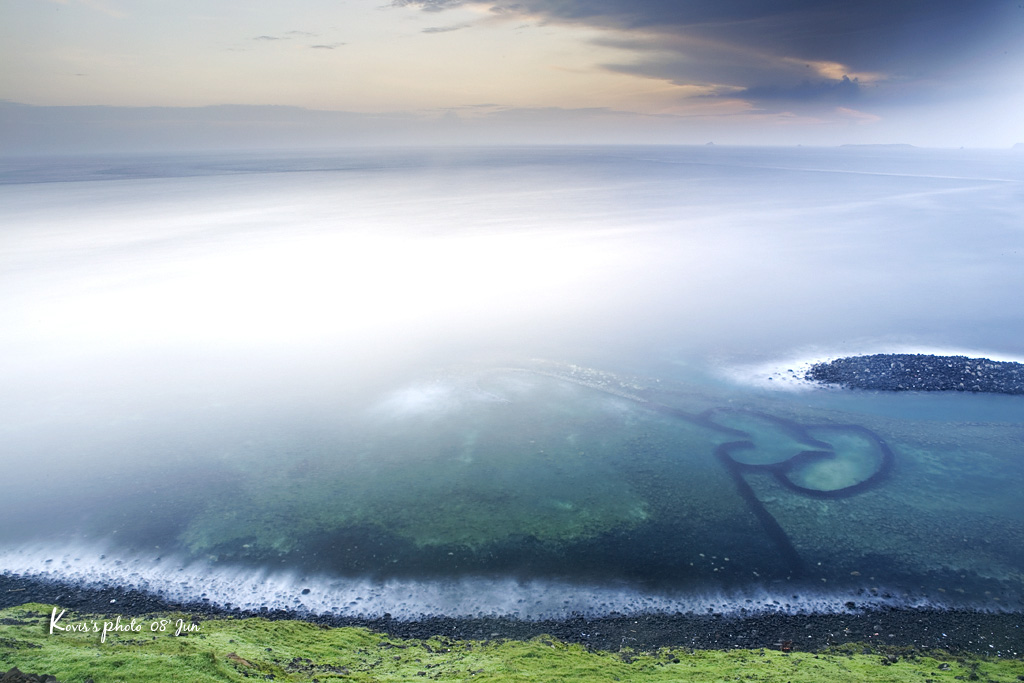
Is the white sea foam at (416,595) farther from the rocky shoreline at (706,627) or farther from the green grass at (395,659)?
the green grass at (395,659)

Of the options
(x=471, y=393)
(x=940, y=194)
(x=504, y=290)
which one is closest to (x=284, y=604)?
(x=471, y=393)

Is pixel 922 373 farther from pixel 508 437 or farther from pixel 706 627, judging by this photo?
pixel 706 627

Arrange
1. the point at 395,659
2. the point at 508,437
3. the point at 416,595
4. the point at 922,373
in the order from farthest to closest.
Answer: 1. the point at 922,373
2. the point at 508,437
3. the point at 416,595
4. the point at 395,659

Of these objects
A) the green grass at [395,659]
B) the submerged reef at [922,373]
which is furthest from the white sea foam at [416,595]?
the submerged reef at [922,373]

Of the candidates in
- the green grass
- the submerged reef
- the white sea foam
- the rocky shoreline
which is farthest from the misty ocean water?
the green grass

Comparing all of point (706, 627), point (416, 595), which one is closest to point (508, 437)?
point (416, 595)

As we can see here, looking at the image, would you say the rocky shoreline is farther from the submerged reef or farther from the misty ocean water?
the submerged reef
